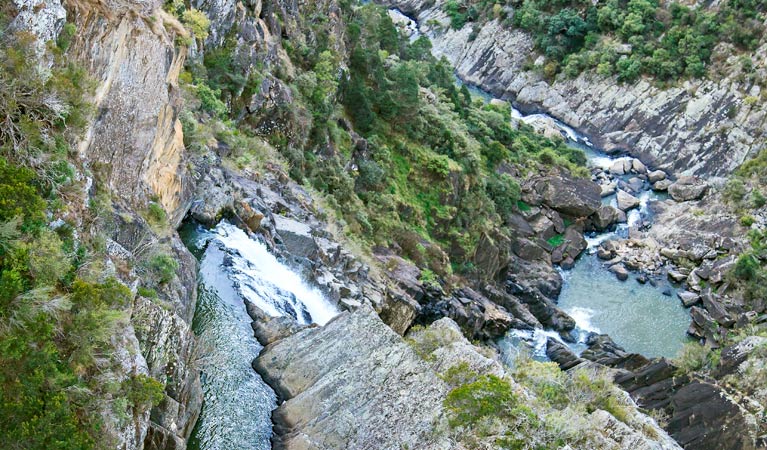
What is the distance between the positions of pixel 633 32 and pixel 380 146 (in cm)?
5145

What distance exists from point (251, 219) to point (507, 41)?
70.5 metres

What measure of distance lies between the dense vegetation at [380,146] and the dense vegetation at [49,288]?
1473 cm

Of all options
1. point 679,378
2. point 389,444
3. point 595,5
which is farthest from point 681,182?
point 389,444

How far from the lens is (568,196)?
6209 centimetres

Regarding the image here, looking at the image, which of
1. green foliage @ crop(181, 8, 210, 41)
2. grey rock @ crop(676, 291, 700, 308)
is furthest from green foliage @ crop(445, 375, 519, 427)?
grey rock @ crop(676, 291, 700, 308)

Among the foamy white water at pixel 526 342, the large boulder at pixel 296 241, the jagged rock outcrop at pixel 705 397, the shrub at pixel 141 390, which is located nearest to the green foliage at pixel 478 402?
the shrub at pixel 141 390

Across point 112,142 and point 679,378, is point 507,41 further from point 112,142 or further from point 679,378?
point 112,142

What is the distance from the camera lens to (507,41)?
92.7 m

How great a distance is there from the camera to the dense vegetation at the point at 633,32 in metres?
81.0

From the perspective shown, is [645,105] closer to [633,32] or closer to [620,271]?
[633,32]

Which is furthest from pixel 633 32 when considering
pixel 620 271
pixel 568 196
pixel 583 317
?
pixel 583 317

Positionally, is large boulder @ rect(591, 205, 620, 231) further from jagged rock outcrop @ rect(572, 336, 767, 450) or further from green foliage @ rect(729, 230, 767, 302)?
jagged rock outcrop @ rect(572, 336, 767, 450)

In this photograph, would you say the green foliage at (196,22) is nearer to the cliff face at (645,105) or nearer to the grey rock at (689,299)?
the grey rock at (689,299)

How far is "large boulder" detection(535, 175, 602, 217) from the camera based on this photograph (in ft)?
202
